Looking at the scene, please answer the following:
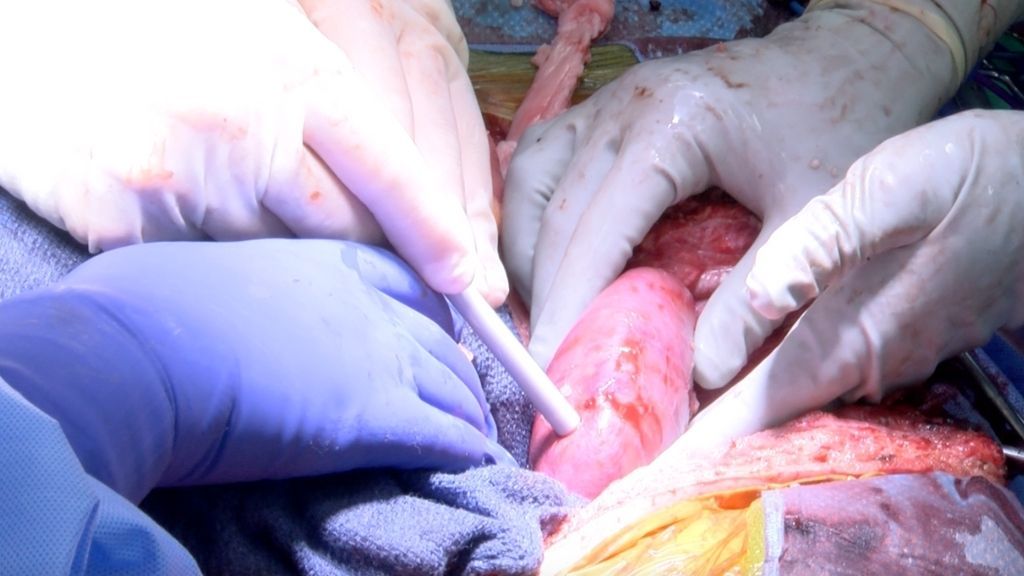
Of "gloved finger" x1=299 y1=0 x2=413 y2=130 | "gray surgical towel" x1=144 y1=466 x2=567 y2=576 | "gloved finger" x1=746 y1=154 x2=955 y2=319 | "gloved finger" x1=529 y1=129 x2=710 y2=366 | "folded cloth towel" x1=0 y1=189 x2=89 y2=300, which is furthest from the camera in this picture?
"gloved finger" x1=529 y1=129 x2=710 y2=366

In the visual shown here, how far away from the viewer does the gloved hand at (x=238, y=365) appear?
1.71 feet

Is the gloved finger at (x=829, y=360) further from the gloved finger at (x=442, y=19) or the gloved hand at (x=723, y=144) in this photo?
the gloved finger at (x=442, y=19)

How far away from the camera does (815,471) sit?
2.78 ft

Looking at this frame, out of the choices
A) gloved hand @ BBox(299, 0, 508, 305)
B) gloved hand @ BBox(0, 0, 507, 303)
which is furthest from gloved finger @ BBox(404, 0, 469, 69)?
gloved hand @ BBox(0, 0, 507, 303)

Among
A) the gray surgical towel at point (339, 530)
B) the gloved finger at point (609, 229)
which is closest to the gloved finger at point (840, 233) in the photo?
the gloved finger at point (609, 229)

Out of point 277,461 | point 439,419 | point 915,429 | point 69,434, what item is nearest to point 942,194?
point 915,429

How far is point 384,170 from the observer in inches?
31.9

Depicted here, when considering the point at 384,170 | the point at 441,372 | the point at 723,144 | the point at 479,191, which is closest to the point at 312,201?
the point at 384,170

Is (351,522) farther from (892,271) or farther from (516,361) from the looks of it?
(892,271)

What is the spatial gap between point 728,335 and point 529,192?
0.41 metres

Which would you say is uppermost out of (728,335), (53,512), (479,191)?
(53,512)

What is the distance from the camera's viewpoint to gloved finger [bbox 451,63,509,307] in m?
1.06

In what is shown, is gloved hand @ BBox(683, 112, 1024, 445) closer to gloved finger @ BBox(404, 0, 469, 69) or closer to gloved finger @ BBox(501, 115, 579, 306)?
gloved finger @ BBox(501, 115, 579, 306)

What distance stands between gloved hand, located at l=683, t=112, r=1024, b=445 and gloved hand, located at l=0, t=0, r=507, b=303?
0.38 metres
